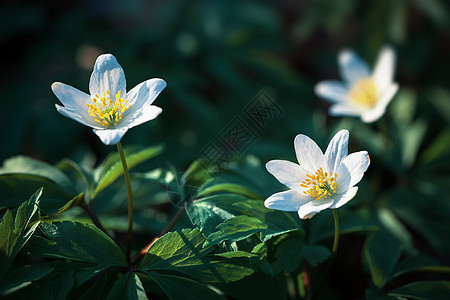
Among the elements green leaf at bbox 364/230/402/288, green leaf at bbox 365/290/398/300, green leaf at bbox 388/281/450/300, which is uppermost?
green leaf at bbox 364/230/402/288

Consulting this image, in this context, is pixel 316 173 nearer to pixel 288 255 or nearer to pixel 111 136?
pixel 288 255

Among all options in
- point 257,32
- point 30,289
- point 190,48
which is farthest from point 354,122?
point 30,289

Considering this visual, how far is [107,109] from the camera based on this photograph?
1.52 m

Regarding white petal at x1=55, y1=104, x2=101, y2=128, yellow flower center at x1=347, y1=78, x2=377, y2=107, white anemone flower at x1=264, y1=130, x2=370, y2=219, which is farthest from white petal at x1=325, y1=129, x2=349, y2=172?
yellow flower center at x1=347, y1=78, x2=377, y2=107

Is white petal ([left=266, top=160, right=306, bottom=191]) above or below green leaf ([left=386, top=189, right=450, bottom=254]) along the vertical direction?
above

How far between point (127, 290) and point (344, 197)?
776 mm

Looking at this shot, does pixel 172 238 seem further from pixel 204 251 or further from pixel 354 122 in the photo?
pixel 354 122

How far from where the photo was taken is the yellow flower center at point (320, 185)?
1.42 meters

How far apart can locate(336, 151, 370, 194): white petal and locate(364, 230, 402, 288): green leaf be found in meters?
0.40

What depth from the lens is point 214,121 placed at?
9.47 feet

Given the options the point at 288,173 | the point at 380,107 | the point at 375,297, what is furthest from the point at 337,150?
the point at 380,107

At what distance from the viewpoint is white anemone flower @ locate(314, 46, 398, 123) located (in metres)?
2.41

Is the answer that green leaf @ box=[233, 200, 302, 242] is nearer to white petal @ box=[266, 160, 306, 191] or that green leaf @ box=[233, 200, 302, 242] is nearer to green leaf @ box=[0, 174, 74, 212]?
white petal @ box=[266, 160, 306, 191]

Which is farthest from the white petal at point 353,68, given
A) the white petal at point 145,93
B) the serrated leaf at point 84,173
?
the serrated leaf at point 84,173
